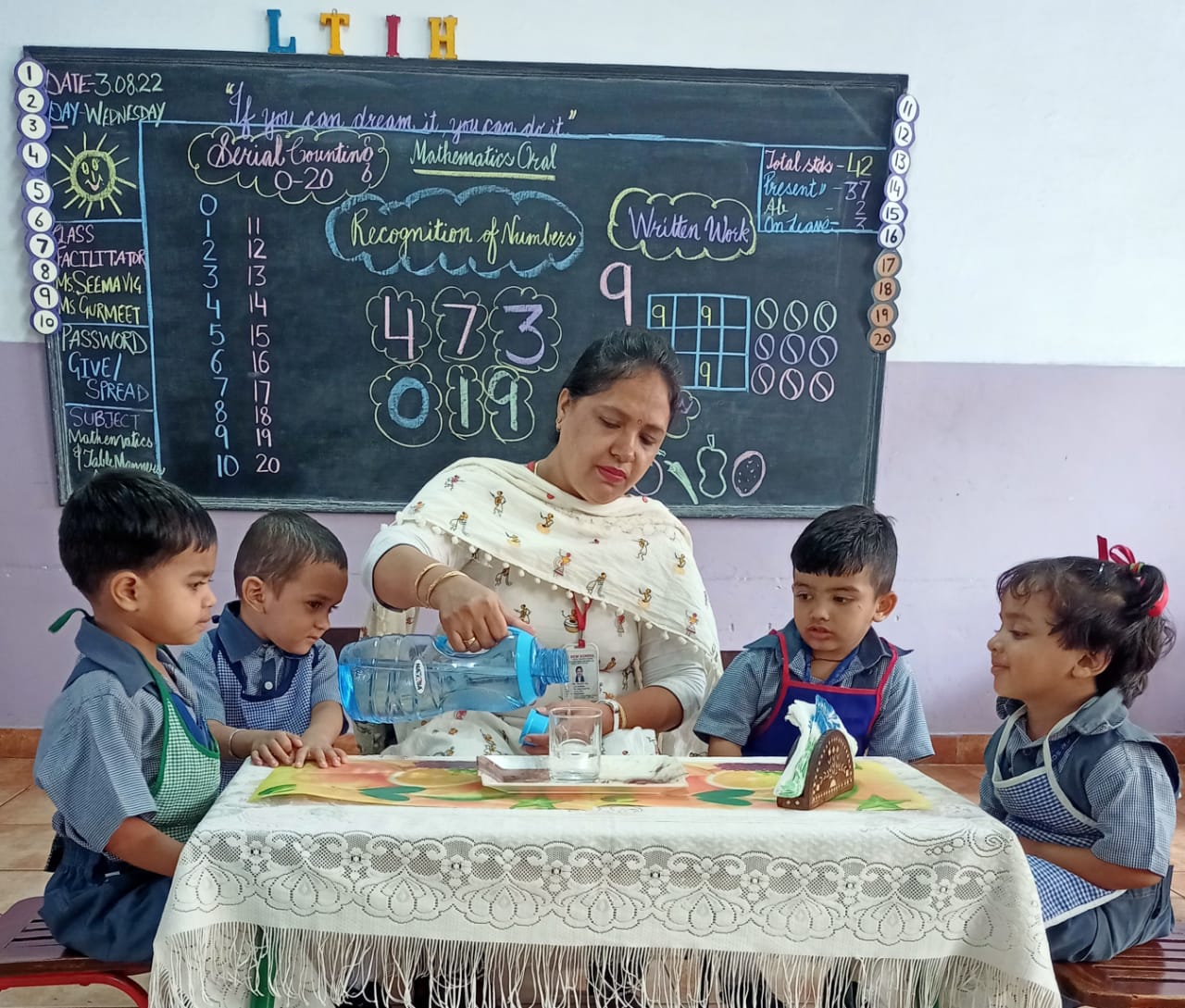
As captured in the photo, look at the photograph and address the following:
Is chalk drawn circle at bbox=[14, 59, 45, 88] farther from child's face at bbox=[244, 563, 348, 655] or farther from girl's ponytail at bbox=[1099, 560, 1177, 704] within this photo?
girl's ponytail at bbox=[1099, 560, 1177, 704]

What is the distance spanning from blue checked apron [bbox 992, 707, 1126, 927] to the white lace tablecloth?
1.06ft

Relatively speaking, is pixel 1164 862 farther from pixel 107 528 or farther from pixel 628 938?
pixel 107 528

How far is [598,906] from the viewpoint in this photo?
1.13 meters

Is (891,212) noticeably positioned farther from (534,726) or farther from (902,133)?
→ (534,726)

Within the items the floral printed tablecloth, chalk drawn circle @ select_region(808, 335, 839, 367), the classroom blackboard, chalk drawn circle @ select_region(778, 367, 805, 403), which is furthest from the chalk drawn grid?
the floral printed tablecloth

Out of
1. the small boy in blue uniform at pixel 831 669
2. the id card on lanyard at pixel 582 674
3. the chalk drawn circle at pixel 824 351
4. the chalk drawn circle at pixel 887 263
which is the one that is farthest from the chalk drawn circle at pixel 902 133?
the id card on lanyard at pixel 582 674

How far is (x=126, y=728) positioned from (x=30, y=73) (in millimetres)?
2890

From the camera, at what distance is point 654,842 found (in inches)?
44.7

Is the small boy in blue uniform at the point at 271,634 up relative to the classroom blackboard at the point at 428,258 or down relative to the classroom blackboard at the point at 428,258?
down

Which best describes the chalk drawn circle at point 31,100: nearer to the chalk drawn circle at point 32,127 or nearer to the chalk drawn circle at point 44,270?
the chalk drawn circle at point 32,127

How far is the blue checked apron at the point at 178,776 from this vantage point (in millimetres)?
1383

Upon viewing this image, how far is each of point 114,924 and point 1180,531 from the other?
3744 mm

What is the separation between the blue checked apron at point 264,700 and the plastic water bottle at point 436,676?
0.28ft

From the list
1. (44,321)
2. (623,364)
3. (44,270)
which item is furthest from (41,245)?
(623,364)
